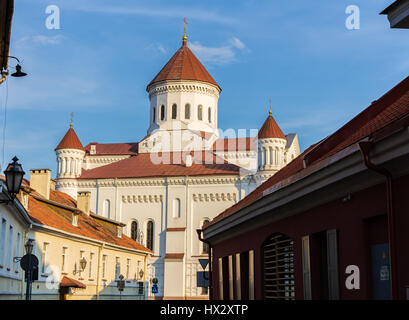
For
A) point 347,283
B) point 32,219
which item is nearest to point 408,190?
point 347,283

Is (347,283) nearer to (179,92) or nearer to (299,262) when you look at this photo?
(299,262)

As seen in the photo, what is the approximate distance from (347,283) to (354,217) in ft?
3.02

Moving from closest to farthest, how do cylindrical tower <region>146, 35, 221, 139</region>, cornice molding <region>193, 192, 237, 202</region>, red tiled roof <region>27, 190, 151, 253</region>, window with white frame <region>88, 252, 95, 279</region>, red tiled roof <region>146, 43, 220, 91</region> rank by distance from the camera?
1. red tiled roof <region>27, 190, 151, 253</region>
2. window with white frame <region>88, 252, 95, 279</region>
3. cornice molding <region>193, 192, 237, 202</region>
4. cylindrical tower <region>146, 35, 221, 139</region>
5. red tiled roof <region>146, 43, 220, 91</region>

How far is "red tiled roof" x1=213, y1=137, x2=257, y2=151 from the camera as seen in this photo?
7281cm

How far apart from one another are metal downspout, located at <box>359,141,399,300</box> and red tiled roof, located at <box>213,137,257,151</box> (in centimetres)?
6543

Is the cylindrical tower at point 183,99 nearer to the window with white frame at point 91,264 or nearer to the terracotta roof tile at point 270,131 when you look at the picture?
the terracotta roof tile at point 270,131

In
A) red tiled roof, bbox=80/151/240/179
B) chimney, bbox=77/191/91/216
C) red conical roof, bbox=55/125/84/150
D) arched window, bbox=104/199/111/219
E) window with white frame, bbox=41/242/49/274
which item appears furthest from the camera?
red conical roof, bbox=55/125/84/150

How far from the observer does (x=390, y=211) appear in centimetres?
679

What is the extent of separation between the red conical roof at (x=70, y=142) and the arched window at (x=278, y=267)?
57.8 meters

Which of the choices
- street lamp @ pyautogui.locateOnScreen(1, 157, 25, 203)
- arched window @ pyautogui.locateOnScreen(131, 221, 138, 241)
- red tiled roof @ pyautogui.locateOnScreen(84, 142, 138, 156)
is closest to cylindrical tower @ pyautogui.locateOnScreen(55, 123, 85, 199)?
arched window @ pyautogui.locateOnScreen(131, 221, 138, 241)

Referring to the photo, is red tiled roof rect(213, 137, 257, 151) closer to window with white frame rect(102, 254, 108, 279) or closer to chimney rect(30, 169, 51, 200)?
window with white frame rect(102, 254, 108, 279)

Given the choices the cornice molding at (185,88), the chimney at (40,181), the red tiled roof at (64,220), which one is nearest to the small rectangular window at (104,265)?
the red tiled roof at (64,220)

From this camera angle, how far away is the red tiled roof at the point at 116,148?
250 ft

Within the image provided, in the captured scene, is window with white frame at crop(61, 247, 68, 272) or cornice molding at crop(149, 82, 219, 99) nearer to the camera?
window with white frame at crop(61, 247, 68, 272)
